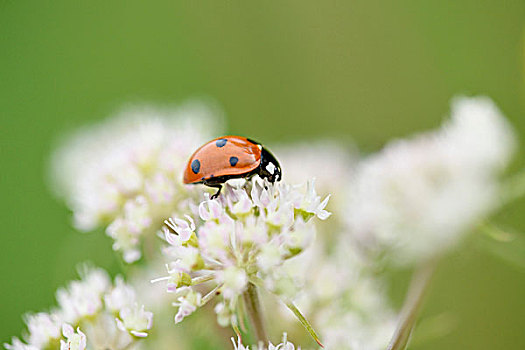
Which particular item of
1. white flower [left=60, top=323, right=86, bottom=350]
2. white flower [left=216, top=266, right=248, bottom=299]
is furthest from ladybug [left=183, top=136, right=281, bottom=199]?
white flower [left=60, top=323, right=86, bottom=350]

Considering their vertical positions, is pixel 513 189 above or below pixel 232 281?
below

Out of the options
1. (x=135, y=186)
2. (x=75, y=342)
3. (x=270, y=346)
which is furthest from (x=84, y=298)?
(x=270, y=346)

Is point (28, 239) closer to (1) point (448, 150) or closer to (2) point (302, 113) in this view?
(2) point (302, 113)

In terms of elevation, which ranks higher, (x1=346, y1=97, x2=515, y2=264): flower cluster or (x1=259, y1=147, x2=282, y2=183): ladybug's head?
(x1=259, y1=147, x2=282, y2=183): ladybug's head

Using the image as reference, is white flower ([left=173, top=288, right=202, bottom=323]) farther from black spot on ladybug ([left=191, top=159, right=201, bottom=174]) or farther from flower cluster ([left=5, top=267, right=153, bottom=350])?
black spot on ladybug ([left=191, top=159, right=201, bottom=174])

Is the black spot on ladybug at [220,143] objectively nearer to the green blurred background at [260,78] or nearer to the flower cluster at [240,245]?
the flower cluster at [240,245]

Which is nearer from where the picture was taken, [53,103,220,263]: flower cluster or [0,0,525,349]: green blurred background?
[53,103,220,263]: flower cluster

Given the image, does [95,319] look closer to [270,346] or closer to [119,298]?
[119,298]
